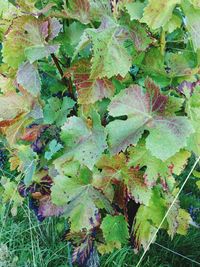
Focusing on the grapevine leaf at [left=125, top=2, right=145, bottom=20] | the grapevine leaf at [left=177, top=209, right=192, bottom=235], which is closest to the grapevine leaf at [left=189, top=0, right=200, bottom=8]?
the grapevine leaf at [left=125, top=2, right=145, bottom=20]

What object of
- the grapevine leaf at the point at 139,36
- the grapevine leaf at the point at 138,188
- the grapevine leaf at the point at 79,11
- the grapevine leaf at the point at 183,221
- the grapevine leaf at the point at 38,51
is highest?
the grapevine leaf at the point at 79,11

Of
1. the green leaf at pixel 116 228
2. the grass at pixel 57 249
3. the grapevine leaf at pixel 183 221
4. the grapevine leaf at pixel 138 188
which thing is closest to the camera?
the grapevine leaf at pixel 138 188

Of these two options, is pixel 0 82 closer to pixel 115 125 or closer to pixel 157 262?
pixel 115 125

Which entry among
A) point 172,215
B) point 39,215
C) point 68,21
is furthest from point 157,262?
point 68,21

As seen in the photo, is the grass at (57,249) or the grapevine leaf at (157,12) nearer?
the grapevine leaf at (157,12)

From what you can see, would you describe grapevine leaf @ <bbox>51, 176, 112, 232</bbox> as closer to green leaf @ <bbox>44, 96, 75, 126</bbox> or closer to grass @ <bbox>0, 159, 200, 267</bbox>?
green leaf @ <bbox>44, 96, 75, 126</bbox>

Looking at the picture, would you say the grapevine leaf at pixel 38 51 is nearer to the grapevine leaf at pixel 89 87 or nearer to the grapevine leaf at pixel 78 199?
the grapevine leaf at pixel 89 87

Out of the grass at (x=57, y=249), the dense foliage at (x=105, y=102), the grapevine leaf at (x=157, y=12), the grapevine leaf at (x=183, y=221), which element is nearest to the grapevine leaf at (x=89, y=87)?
the dense foliage at (x=105, y=102)

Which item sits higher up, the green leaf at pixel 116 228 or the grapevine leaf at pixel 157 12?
the grapevine leaf at pixel 157 12
